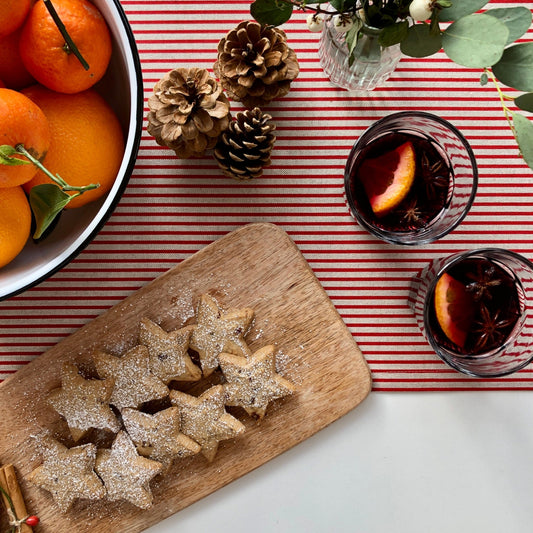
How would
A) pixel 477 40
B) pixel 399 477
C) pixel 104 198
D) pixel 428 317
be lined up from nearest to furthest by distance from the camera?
pixel 477 40
pixel 104 198
pixel 428 317
pixel 399 477

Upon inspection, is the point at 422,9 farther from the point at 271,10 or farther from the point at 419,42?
the point at 271,10

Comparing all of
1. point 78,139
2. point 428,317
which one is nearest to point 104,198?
point 78,139

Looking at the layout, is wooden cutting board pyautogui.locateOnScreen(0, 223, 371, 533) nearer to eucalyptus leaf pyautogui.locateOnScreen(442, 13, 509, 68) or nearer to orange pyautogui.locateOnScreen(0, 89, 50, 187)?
orange pyautogui.locateOnScreen(0, 89, 50, 187)

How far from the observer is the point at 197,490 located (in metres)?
0.98

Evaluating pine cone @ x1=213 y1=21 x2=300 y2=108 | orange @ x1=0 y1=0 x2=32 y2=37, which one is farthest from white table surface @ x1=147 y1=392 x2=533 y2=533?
orange @ x1=0 y1=0 x2=32 y2=37

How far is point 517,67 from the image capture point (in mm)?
588

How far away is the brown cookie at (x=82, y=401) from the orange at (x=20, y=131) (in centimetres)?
40

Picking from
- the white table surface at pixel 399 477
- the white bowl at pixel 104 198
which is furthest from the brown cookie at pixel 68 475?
the white bowl at pixel 104 198

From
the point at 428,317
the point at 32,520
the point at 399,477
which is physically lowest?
the point at 399,477

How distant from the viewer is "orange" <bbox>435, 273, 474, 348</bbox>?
0.90 m

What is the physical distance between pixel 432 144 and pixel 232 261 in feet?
1.27

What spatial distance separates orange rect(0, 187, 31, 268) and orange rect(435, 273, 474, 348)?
628 mm

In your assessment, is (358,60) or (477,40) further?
(358,60)

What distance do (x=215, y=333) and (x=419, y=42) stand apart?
1.79 feet
